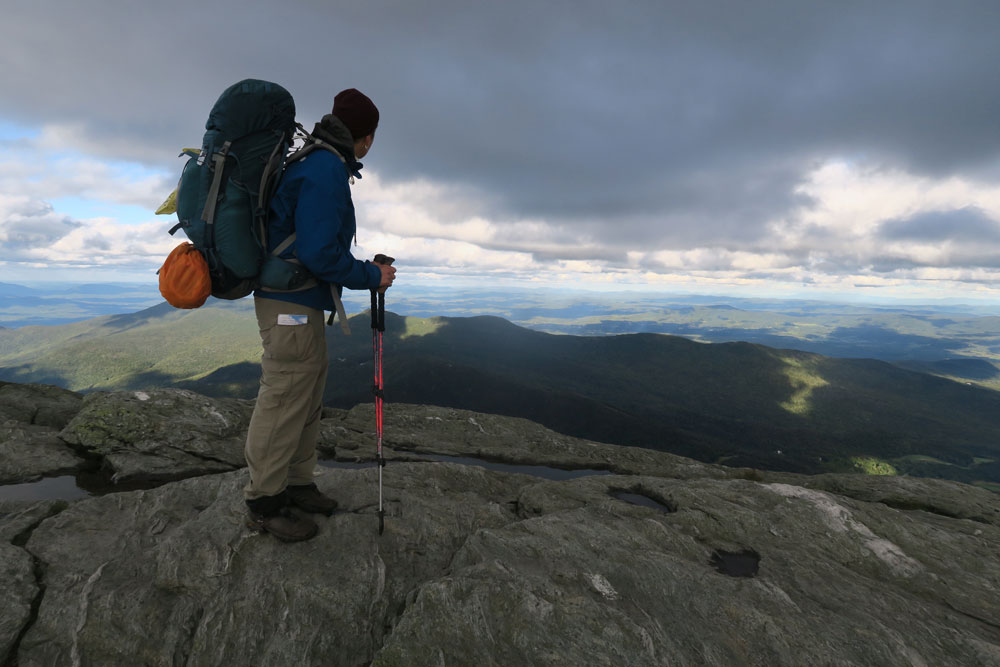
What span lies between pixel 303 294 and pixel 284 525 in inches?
157

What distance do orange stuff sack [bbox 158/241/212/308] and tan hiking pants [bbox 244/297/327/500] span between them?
902mm

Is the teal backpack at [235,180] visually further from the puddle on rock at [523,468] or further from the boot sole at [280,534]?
the puddle on rock at [523,468]

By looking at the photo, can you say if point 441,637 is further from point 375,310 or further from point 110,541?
point 110,541

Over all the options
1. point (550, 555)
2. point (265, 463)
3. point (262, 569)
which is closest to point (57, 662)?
point (262, 569)

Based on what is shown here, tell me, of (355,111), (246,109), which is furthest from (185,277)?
(355,111)

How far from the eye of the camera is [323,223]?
20.4 ft

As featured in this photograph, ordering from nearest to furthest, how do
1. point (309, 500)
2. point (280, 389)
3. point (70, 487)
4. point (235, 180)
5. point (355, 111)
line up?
point (235, 180) → point (280, 389) → point (355, 111) → point (309, 500) → point (70, 487)

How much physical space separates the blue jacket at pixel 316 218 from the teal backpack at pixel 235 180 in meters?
0.23

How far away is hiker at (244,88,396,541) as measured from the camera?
6.23 metres

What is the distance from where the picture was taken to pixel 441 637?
5477 millimetres

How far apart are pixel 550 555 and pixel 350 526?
380 cm

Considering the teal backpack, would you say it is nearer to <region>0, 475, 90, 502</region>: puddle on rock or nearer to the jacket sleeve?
the jacket sleeve

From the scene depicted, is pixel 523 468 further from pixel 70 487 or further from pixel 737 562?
pixel 70 487

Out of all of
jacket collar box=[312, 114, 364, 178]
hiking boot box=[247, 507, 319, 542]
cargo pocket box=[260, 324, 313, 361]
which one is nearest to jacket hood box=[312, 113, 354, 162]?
jacket collar box=[312, 114, 364, 178]
